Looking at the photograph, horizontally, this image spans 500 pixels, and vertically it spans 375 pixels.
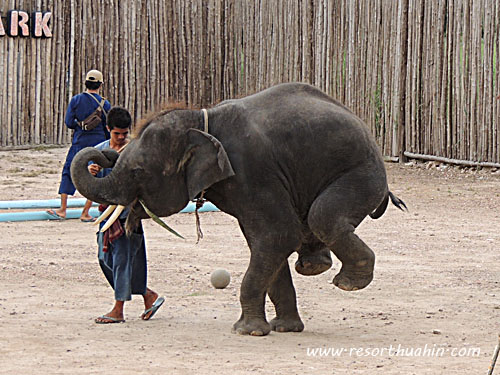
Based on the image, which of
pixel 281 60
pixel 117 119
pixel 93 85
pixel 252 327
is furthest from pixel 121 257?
pixel 281 60

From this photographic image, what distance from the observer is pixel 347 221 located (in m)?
5.84

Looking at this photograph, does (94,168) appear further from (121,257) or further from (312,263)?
(312,263)

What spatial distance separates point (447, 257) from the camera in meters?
8.78

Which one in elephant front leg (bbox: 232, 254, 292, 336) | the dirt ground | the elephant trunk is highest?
the elephant trunk

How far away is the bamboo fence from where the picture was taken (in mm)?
14188

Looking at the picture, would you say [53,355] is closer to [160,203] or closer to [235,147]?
[160,203]

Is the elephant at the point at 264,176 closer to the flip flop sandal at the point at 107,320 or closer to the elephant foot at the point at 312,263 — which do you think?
the elephant foot at the point at 312,263

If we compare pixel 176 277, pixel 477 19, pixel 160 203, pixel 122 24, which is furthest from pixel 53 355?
pixel 122 24

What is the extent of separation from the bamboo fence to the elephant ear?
28.1ft

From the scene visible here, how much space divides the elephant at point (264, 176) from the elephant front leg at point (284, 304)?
0.51 feet

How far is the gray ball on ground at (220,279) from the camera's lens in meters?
7.48

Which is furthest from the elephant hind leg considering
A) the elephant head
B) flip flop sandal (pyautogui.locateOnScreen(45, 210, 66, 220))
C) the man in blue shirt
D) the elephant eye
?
flip flop sandal (pyautogui.locateOnScreen(45, 210, 66, 220))

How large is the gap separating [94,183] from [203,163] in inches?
28.3

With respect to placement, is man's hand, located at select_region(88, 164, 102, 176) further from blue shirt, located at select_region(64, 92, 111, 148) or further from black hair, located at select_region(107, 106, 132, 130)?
blue shirt, located at select_region(64, 92, 111, 148)
